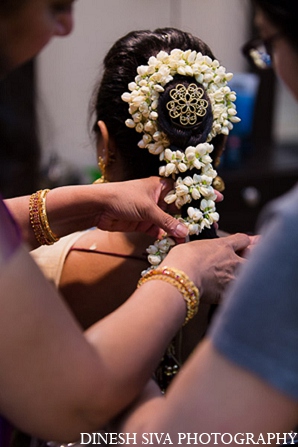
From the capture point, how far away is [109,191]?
133 cm

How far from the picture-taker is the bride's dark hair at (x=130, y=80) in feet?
4.33

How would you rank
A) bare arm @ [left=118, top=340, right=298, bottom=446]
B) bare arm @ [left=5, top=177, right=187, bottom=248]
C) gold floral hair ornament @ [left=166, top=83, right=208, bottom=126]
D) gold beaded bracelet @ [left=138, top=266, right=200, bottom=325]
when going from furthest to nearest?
bare arm @ [left=5, top=177, right=187, bottom=248] < gold floral hair ornament @ [left=166, top=83, right=208, bottom=126] < gold beaded bracelet @ [left=138, top=266, right=200, bottom=325] < bare arm @ [left=118, top=340, right=298, bottom=446]

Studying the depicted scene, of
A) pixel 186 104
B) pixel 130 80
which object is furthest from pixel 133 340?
pixel 130 80

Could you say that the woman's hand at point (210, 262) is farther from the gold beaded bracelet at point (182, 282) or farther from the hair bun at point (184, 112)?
the hair bun at point (184, 112)

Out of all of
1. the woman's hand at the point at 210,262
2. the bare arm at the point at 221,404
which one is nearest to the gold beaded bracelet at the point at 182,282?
the woman's hand at the point at 210,262

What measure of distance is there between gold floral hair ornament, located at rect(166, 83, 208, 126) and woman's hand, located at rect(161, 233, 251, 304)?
0.22 meters

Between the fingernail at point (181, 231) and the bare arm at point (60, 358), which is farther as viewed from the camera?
the fingernail at point (181, 231)

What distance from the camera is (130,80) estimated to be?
1337 mm

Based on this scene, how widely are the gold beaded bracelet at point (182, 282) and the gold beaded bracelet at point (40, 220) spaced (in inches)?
17.5

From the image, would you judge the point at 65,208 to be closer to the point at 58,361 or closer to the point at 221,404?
the point at 58,361

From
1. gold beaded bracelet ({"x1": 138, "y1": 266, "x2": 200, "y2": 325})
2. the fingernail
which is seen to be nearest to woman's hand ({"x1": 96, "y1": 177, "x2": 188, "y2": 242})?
the fingernail

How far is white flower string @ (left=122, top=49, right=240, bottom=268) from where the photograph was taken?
3.88ft

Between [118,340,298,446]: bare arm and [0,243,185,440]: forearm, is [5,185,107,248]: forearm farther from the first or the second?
[118,340,298,446]: bare arm

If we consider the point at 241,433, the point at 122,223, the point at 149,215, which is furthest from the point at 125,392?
the point at 122,223
